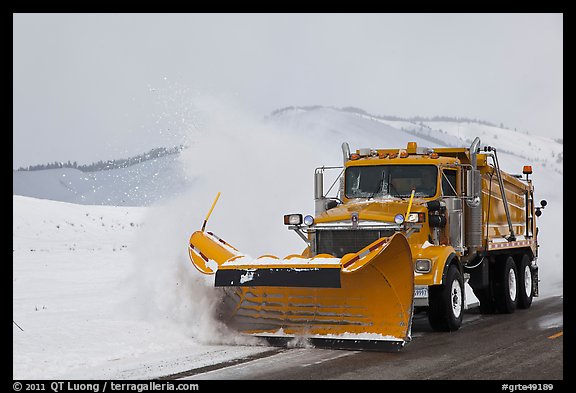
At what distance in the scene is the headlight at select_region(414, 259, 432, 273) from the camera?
11234 millimetres

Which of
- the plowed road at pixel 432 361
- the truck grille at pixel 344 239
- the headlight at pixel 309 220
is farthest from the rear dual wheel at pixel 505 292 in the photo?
the headlight at pixel 309 220

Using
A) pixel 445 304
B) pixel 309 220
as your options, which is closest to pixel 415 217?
pixel 445 304

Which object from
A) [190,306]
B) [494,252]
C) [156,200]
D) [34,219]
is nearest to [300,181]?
[156,200]

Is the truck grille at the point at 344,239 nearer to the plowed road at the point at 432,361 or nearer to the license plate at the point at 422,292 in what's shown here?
the license plate at the point at 422,292

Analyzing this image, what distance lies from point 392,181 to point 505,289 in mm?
3205

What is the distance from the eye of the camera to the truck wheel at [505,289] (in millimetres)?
14336

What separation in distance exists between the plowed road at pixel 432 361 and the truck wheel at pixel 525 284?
346 cm

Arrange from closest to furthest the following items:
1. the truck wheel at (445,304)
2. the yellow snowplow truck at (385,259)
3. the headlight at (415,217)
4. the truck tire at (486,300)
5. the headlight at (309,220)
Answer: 1. the yellow snowplow truck at (385,259)
2. the truck wheel at (445,304)
3. the headlight at (415,217)
4. the headlight at (309,220)
5. the truck tire at (486,300)

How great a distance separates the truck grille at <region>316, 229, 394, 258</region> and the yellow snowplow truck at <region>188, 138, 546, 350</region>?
0.01m

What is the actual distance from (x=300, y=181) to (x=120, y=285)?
864 cm

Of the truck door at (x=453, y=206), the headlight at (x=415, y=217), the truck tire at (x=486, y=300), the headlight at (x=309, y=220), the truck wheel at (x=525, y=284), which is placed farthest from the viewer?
the truck wheel at (x=525, y=284)

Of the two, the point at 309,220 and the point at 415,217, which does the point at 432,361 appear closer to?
the point at 415,217

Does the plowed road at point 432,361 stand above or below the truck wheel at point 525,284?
below

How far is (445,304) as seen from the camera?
11.4m
